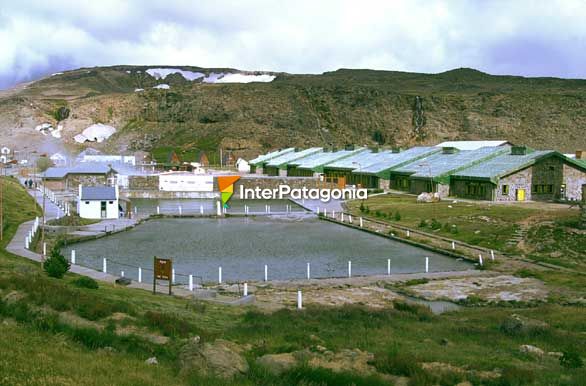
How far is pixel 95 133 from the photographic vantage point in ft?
466

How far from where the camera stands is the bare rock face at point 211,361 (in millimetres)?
8734

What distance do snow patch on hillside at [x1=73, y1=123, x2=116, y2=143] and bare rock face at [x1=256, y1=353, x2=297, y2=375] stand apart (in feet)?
445

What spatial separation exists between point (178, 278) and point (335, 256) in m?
8.89

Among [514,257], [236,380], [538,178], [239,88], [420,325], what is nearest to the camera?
[236,380]

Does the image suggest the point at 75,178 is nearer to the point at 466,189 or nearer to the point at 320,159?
the point at 320,159

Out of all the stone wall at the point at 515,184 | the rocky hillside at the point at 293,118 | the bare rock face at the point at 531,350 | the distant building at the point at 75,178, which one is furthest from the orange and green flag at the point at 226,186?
the bare rock face at the point at 531,350

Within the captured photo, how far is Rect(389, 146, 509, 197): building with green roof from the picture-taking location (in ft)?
174

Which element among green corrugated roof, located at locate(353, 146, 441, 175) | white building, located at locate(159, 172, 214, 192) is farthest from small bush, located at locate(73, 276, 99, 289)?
white building, located at locate(159, 172, 214, 192)

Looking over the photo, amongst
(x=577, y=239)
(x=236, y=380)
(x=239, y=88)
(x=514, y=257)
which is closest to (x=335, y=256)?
(x=514, y=257)

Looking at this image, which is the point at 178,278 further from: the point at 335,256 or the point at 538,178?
the point at 538,178

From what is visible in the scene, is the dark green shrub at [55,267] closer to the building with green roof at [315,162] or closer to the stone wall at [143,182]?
the stone wall at [143,182]

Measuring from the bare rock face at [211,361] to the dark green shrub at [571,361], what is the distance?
17.0ft

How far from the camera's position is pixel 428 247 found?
32.2m

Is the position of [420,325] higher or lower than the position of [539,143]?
lower
